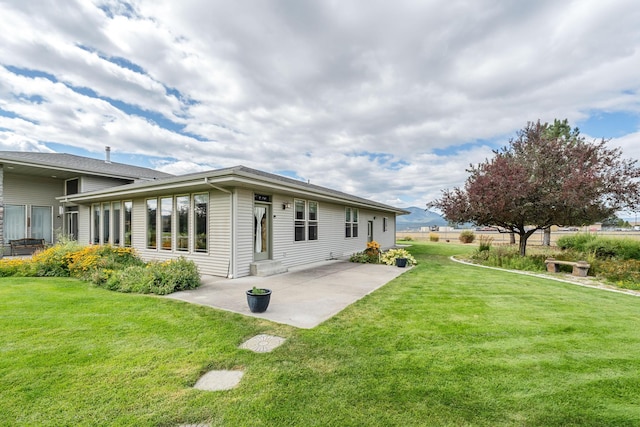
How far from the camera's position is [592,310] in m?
5.09

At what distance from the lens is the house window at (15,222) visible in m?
12.2

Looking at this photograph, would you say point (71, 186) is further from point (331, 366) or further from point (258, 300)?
point (331, 366)

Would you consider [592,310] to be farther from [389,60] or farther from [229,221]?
[389,60]

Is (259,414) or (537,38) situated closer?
(259,414)

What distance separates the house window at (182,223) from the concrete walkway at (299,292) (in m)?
1.79

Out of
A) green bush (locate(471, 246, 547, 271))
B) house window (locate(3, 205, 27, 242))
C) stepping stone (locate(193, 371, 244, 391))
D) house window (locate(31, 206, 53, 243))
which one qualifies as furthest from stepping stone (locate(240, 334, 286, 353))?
house window (locate(31, 206, 53, 243))

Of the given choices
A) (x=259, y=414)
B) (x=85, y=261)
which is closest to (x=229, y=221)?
(x=85, y=261)

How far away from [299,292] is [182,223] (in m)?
4.98

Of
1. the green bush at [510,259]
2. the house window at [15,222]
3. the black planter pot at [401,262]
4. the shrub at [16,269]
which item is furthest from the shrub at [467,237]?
the house window at [15,222]

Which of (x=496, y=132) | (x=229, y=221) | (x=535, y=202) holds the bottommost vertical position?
(x=229, y=221)

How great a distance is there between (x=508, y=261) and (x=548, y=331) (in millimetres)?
8344

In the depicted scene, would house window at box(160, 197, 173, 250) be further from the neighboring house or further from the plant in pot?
the neighboring house

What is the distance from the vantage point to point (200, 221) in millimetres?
8398

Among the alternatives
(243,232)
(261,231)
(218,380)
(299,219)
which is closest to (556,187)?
(299,219)
